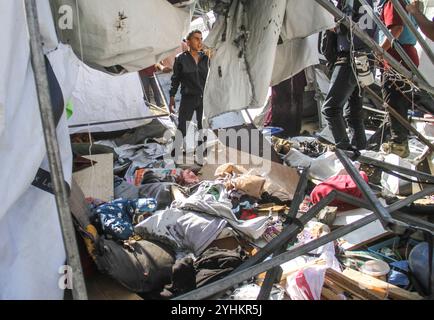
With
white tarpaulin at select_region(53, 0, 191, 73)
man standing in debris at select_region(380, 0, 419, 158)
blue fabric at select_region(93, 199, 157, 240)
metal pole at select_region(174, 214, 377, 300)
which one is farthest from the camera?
man standing in debris at select_region(380, 0, 419, 158)

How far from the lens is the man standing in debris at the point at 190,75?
5.85m

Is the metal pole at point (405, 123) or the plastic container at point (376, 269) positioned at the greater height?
the metal pole at point (405, 123)

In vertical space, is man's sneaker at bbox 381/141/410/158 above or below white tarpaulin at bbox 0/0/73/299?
below

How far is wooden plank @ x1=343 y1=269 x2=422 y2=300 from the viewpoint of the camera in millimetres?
2500

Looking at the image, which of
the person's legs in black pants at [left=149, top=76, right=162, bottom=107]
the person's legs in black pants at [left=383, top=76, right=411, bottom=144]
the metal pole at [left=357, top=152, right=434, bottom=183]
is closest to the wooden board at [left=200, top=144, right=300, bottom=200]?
the person's legs in black pants at [left=383, top=76, right=411, bottom=144]

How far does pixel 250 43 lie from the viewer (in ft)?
7.79

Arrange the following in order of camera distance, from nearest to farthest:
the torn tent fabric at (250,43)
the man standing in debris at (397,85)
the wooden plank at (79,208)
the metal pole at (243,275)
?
the metal pole at (243,275)
the torn tent fabric at (250,43)
the wooden plank at (79,208)
the man standing in debris at (397,85)

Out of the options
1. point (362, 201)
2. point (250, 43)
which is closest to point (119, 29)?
point (250, 43)

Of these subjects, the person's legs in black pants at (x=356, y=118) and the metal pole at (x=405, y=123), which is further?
the person's legs in black pants at (x=356, y=118)

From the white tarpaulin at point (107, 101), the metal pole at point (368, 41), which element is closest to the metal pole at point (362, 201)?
the metal pole at point (368, 41)

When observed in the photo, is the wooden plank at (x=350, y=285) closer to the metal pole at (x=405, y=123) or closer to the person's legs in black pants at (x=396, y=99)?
the metal pole at (x=405, y=123)

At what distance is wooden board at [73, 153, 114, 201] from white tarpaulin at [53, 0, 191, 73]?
2162mm

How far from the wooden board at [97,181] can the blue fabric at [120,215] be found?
19.8 inches

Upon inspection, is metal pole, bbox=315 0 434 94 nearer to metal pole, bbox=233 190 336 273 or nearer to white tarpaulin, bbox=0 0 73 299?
metal pole, bbox=233 190 336 273
